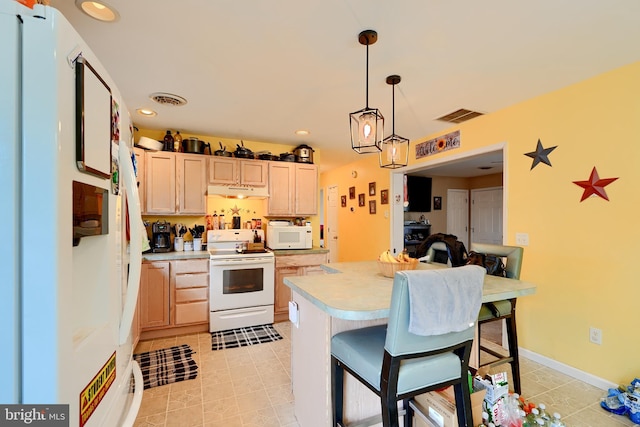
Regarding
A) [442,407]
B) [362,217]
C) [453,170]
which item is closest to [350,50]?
[442,407]

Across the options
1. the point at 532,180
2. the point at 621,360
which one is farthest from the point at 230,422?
the point at 532,180

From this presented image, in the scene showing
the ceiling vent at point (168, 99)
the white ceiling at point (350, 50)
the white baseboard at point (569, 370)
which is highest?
the white ceiling at point (350, 50)

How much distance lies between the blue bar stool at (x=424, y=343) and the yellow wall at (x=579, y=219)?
181 centimetres

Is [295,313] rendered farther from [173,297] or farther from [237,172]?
[237,172]

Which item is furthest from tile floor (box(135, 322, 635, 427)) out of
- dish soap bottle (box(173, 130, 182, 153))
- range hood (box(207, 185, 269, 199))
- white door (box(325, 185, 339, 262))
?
white door (box(325, 185, 339, 262))

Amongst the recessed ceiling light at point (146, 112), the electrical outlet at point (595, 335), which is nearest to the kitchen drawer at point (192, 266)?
the recessed ceiling light at point (146, 112)

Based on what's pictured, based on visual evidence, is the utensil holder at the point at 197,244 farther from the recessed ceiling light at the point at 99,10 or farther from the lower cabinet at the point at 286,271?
the recessed ceiling light at the point at 99,10

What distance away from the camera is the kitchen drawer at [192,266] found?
3.29 m

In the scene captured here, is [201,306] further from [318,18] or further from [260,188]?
[318,18]

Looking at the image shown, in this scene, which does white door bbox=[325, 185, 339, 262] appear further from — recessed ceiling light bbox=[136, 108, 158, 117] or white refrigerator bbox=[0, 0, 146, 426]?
white refrigerator bbox=[0, 0, 146, 426]

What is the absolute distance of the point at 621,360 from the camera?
7.00 ft

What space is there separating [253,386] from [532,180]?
3.11 m

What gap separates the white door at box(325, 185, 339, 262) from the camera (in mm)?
6559

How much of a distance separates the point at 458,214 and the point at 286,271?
4.86m
